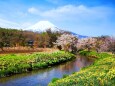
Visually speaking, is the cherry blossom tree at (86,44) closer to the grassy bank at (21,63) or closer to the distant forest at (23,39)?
the distant forest at (23,39)

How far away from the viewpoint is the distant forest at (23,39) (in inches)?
3285

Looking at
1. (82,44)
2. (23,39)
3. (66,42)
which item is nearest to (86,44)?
(82,44)

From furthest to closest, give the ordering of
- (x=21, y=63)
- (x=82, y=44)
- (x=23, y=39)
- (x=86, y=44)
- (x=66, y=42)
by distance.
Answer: (x=86, y=44) → (x=82, y=44) → (x=23, y=39) → (x=66, y=42) → (x=21, y=63)

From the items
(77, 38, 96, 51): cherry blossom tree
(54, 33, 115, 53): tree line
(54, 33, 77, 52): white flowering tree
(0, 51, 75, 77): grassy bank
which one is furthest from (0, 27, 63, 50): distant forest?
(0, 51, 75, 77): grassy bank

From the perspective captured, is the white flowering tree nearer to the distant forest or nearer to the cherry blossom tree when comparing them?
the distant forest

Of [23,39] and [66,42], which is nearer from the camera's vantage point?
[66,42]

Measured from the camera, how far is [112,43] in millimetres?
79188

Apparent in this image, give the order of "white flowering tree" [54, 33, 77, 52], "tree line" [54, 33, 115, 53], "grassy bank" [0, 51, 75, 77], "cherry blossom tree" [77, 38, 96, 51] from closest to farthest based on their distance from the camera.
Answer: "grassy bank" [0, 51, 75, 77] → "tree line" [54, 33, 115, 53] → "white flowering tree" [54, 33, 77, 52] → "cherry blossom tree" [77, 38, 96, 51]

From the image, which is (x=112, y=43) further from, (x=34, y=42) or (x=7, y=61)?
(x=7, y=61)

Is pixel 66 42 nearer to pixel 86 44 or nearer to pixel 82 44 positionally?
pixel 82 44

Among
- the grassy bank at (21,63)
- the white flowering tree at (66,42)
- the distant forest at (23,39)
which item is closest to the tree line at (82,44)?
the white flowering tree at (66,42)

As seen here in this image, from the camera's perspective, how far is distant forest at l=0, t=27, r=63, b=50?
83438mm

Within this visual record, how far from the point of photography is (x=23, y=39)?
9131 centimetres

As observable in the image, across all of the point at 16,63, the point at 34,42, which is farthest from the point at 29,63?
the point at 34,42
